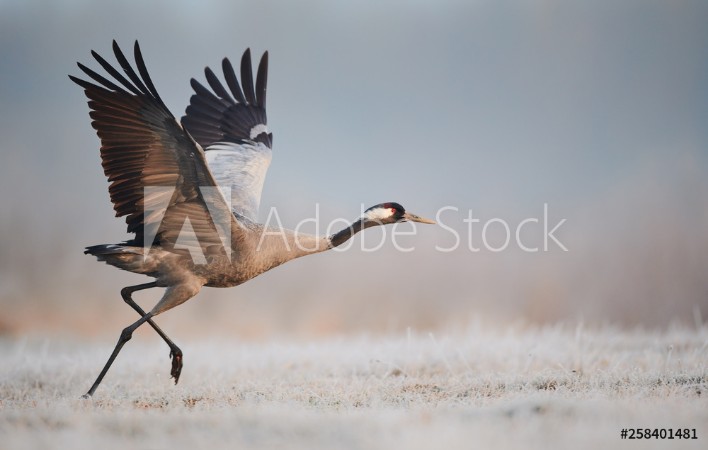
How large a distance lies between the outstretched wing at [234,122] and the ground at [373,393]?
2.00 m

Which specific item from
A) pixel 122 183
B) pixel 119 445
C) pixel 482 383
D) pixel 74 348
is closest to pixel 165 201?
pixel 122 183

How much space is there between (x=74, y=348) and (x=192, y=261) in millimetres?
3260

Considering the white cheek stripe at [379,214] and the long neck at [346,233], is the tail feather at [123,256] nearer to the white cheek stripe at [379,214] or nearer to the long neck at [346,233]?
the long neck at [346,233]

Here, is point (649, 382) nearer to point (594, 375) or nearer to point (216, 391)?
point (594, 375)

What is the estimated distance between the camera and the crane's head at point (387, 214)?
690 cm

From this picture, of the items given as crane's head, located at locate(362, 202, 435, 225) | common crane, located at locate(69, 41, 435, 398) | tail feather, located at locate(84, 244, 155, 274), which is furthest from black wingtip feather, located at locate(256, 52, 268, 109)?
tail feather, located at locate(84, 244, 155, 274)

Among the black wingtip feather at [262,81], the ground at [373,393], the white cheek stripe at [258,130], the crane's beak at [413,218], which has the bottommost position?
the ground at [373,393]

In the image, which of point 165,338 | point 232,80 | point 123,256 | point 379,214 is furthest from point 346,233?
point 232,80

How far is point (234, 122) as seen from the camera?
8.37 meters

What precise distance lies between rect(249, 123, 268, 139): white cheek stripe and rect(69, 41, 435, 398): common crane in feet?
2.84

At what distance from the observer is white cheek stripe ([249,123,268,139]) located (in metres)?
8.38

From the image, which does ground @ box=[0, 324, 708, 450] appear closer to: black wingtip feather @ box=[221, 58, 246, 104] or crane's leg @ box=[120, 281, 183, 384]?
crane's leg @ box=[120, 281, 183, 384]

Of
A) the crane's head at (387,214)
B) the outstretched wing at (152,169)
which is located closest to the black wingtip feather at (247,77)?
the crane's head at (387,214)

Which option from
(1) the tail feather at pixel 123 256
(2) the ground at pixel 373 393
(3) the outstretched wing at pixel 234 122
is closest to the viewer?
(2) the ground at pixel 373 393
